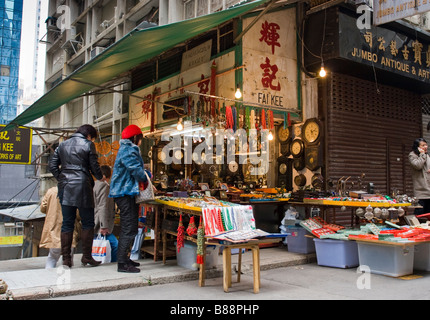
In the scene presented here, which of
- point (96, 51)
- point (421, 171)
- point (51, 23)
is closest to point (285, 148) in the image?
point (421, 171)

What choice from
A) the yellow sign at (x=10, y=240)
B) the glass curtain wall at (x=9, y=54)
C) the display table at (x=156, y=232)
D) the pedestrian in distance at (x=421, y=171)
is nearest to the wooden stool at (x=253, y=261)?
the display table at (x=156, y=232)

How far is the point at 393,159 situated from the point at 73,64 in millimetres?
17057

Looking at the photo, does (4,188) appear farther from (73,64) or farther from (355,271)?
(355,271)

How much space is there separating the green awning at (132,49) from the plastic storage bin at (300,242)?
13.6 feet

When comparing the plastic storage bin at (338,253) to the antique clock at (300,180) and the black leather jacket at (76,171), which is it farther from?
the black leather jacket at (76,171)

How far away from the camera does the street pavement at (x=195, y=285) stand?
15.1 feet

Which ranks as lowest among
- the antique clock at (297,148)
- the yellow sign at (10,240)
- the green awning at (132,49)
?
the yellow sign at (10,240)

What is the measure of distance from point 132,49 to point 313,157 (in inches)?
205

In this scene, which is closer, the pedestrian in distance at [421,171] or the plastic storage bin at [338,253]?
the plastic storage bin at [338,253]

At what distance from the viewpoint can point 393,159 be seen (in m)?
10.6

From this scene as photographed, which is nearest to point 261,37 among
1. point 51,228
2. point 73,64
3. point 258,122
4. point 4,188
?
A: point 258,122

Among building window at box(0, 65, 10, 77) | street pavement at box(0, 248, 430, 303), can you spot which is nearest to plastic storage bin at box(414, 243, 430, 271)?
street pavement at box(0, 248, 430, 303)

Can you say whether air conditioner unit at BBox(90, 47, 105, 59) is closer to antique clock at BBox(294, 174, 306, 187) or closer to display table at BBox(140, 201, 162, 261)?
antique clock at BBox(294, 174, 306, 187)

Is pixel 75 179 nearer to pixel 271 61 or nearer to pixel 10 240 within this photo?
pixel 271 61
